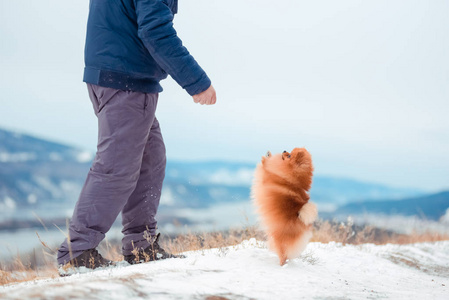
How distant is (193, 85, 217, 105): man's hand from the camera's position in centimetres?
285

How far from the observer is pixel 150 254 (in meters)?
3.21

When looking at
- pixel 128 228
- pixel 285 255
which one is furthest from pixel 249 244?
pixel 128 228

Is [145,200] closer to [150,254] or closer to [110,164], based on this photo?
[150,254]

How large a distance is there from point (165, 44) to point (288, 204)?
1336 mm

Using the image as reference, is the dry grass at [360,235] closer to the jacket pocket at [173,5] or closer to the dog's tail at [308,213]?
the dog's tail at [308,213]

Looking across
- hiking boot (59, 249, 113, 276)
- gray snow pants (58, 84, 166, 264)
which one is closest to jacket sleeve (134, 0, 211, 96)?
gray snow pants (58, 84, 166, 264)

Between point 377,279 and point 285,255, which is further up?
point 285,255

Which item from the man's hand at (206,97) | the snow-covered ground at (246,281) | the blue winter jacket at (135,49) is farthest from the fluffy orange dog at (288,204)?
the blue winter jacket at (135,49)

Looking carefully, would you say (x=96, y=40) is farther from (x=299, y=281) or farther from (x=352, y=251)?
(x=352, y=251)

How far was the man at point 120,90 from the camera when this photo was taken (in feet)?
9.04

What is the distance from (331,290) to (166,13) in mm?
2024

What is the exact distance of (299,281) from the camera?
248 centimetres

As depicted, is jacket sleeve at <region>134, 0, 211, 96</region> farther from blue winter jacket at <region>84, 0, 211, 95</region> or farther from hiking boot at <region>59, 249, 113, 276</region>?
hiking boot at <region>59, 249, 113, 276</region>

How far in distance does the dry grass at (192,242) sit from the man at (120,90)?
43cm
